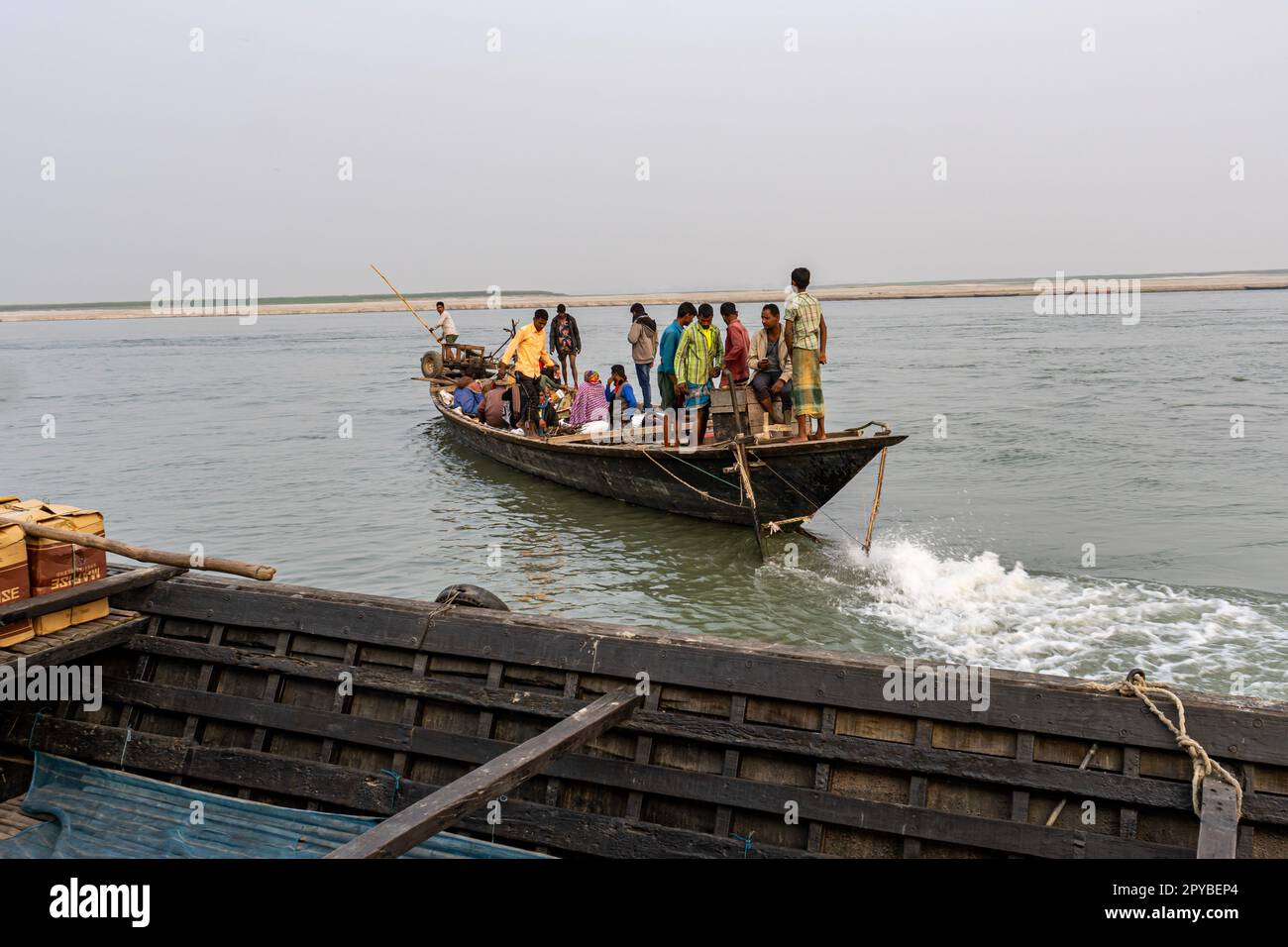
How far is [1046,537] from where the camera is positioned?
12.8 meters

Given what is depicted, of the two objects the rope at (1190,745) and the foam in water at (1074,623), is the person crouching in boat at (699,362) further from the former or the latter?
the rope at (1190,745)

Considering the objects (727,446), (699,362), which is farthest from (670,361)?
(727,446)

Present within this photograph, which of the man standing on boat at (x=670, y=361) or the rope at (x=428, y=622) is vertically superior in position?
the man standing on boat at (x=670, y=361)

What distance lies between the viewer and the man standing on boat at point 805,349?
1062 cm

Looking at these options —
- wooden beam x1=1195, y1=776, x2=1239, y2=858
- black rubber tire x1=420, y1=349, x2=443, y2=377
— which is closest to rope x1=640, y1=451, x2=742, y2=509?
wooden beam x1=1195, y1=776, x2=1239, y2=858

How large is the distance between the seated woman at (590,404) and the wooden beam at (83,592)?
33.9 ft

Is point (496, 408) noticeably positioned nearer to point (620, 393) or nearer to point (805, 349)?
point (620, 393)

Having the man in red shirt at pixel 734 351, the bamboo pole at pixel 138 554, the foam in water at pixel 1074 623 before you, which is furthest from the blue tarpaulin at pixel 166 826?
the man in red shirt at pixel 734 351

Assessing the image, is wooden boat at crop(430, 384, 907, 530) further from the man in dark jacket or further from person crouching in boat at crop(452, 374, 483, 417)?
person crouching in boat at crop(452, 374, 483, 417)

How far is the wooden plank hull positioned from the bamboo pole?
7.32 m

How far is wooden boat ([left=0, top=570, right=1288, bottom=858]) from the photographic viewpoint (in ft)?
11.3

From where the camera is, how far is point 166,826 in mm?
4445

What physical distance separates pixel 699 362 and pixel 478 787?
969cm
